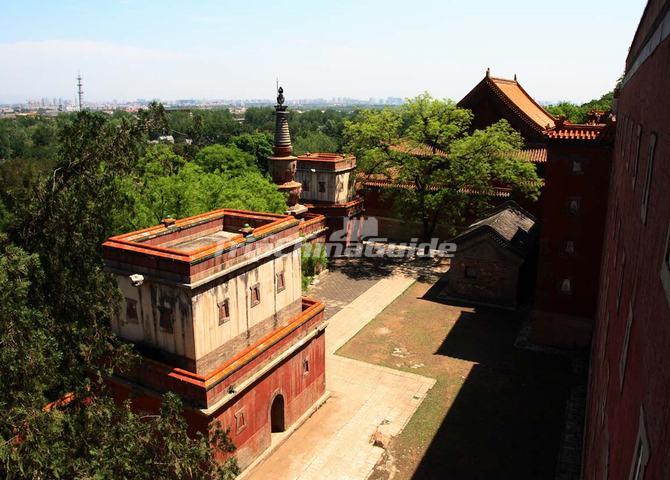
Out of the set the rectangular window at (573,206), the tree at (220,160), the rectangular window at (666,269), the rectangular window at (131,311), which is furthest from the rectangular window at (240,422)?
the tree at (220,160)

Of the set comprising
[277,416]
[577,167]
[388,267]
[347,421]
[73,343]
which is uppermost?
[577,167]

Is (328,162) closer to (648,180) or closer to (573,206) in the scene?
(573,206)

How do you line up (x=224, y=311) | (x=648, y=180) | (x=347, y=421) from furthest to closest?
(x=347, y=421)
(x=224, y=311)
(x=648, y=180)

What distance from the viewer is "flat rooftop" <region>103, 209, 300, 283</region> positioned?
1522 cm

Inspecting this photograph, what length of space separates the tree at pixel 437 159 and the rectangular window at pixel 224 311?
23.0m

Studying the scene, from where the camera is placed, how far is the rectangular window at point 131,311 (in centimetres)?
1656

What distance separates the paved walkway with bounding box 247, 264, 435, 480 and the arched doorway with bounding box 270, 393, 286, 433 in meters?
0.61

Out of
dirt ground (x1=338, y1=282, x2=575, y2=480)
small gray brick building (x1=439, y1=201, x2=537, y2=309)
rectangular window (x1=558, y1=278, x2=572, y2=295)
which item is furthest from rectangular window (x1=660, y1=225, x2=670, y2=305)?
small gray brick building (x1=439, y1=201, x2=537, y2=309)

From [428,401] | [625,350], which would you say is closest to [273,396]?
[428,401]

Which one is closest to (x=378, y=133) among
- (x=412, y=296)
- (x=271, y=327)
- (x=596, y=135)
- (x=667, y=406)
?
(x=412, y=296)

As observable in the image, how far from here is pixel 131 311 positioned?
54.8 feet

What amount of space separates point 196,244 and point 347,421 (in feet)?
29.1

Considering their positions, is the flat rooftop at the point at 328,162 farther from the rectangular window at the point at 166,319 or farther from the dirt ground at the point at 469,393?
the rectangular window at the point at 166,319

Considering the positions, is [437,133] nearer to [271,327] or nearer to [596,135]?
[596,135]
